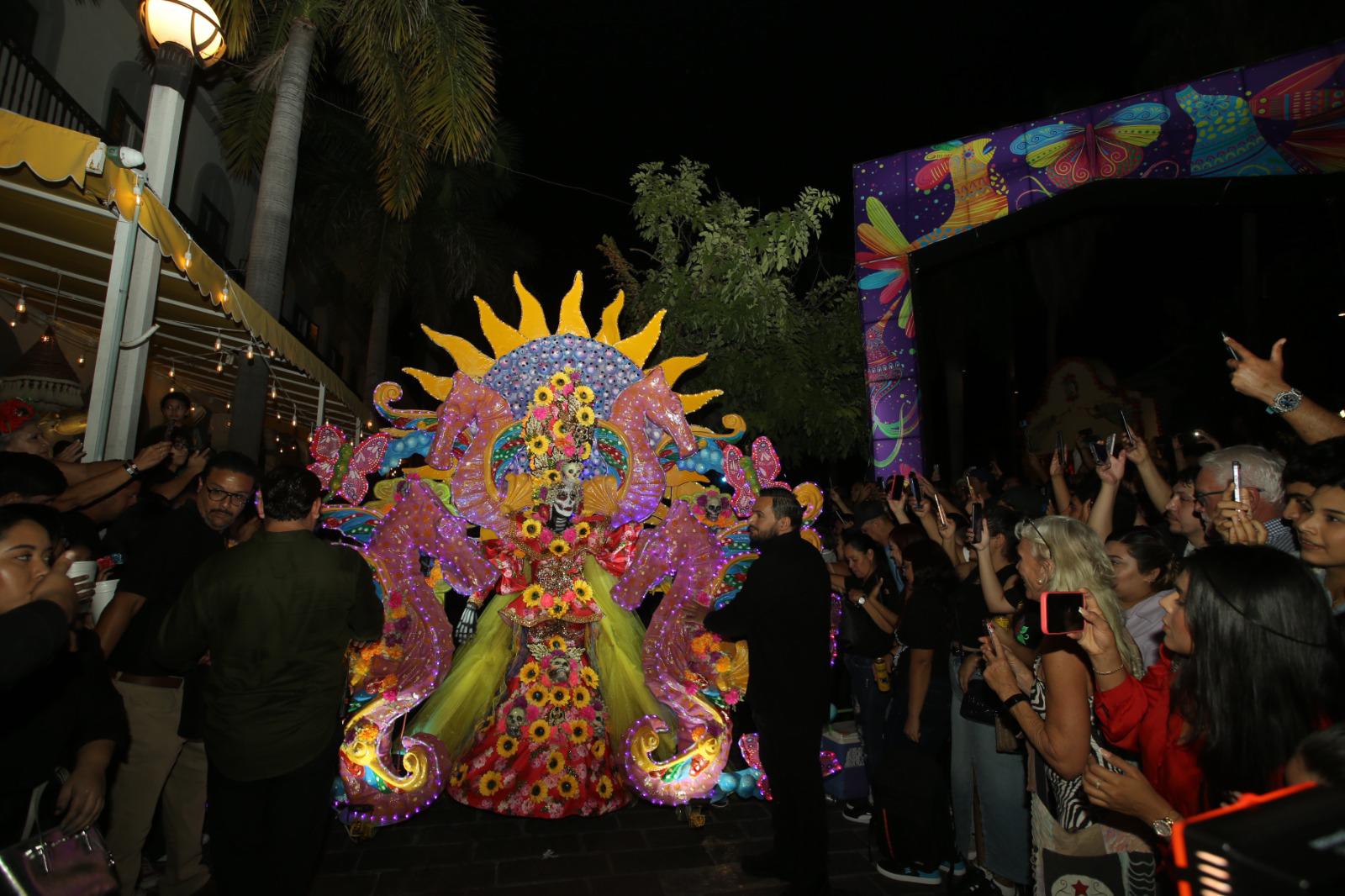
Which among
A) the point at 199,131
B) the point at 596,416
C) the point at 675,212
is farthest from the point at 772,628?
the point at 199,131

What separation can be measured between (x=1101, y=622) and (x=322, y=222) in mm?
18492

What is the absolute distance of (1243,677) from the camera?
1.62 meters

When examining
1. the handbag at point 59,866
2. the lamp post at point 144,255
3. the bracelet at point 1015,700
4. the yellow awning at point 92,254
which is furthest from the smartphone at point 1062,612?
the lamp post at point 144,255

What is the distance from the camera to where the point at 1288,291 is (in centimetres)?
965

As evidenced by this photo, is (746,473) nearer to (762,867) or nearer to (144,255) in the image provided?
(762,867)

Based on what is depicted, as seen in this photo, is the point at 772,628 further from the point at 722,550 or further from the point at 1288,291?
the point at 1288,291

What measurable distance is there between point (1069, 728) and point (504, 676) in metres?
3.33

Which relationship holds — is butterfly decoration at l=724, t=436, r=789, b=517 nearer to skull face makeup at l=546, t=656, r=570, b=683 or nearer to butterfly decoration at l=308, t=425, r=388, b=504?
skull face makeup at l=546, t=656, r=570, b=683

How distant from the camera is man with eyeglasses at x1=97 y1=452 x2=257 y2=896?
3.20m

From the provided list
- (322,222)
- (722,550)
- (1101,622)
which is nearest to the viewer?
(1101,622)

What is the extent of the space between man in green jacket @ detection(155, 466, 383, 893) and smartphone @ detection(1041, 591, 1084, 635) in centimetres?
240

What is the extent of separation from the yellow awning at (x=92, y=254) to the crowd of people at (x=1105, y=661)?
14.6 ft

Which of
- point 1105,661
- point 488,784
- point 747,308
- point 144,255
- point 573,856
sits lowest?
point 573,856

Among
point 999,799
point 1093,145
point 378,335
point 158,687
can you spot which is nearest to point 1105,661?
point 999,799
